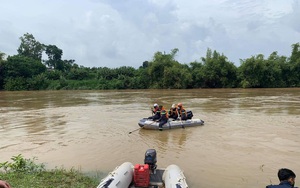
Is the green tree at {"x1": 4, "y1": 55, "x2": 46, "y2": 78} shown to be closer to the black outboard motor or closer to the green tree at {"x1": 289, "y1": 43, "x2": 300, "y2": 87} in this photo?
the green tree at {"x1": 289, "y1": 43, "x2": 300, "y2": 87}

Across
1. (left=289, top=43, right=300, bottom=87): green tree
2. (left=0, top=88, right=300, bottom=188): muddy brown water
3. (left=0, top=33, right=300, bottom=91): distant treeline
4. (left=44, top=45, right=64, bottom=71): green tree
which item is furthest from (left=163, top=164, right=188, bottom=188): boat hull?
(left=44, top=45, right=64, bottom=71): green tree

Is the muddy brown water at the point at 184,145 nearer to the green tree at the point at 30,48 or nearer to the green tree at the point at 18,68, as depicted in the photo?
the green tree at the point at 18,68

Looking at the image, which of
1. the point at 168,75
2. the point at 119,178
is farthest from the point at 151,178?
the point at 168,75

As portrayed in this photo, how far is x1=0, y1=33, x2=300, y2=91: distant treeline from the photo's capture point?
44.7 metres

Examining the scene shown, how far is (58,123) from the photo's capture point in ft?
48.0

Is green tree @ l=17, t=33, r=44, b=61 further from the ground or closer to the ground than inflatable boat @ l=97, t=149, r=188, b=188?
further from the ground

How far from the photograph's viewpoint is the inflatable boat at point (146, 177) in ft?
16.5

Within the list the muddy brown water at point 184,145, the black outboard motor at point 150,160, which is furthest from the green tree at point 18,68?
the black outboard motor at point 150,160

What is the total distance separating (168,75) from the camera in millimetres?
45531

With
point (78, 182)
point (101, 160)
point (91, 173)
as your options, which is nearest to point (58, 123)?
point (101, 160)

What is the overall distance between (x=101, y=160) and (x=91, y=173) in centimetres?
128

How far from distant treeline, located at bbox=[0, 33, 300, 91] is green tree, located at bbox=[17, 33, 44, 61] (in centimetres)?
999

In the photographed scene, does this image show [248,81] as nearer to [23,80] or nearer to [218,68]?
[218,68]

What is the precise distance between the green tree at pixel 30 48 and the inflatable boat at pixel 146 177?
6166 centimetres
